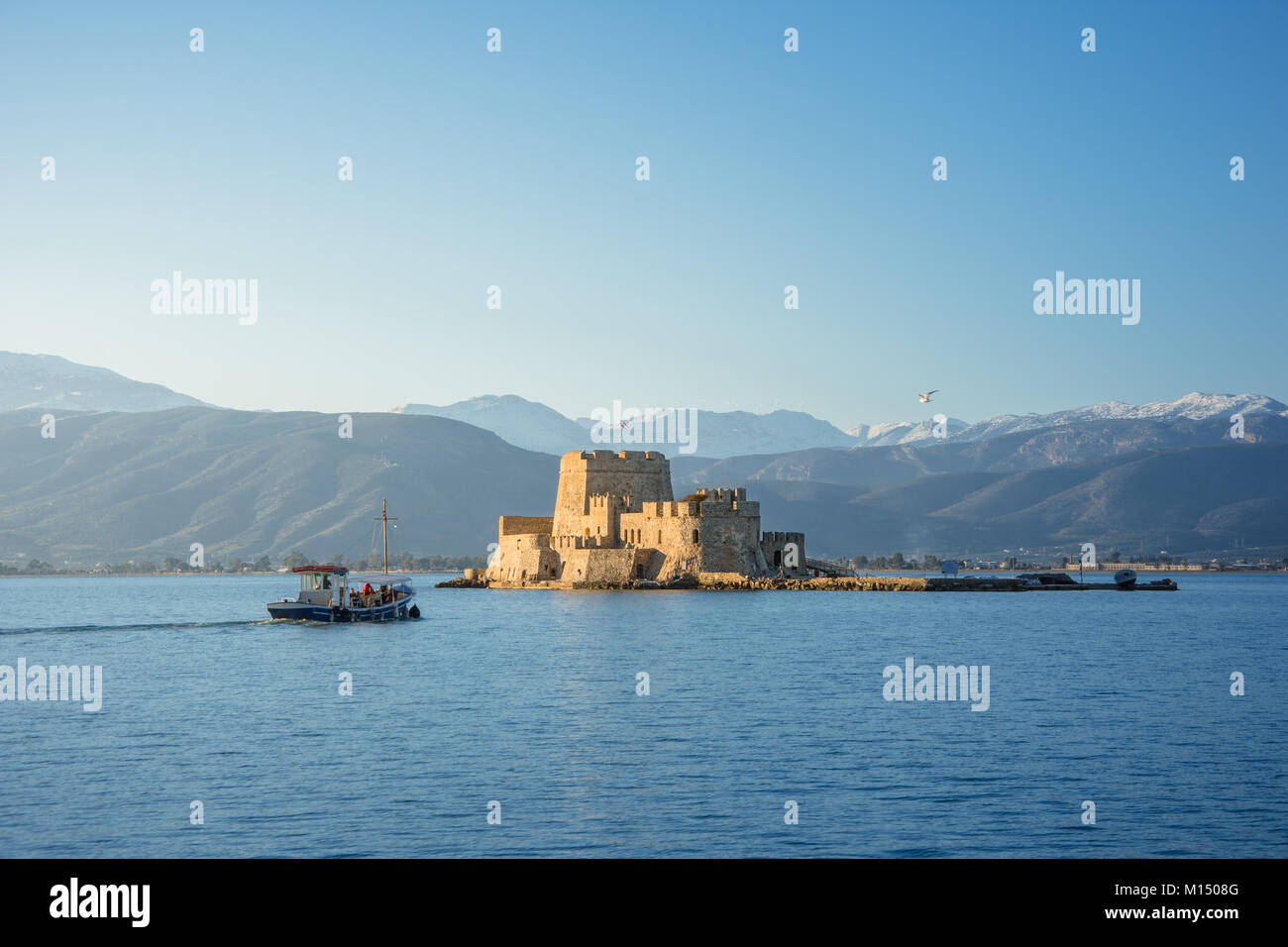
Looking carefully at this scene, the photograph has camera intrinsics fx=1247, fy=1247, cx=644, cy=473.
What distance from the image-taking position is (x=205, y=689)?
40.2 metres

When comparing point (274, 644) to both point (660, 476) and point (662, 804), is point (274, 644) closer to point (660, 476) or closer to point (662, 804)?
point (662, 804)

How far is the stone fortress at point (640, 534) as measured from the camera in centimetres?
9300

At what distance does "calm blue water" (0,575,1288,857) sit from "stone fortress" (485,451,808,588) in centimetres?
3317

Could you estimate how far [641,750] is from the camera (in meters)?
28.1

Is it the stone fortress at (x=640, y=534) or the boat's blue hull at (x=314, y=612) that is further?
the stone fortress at (x=640, y=534)

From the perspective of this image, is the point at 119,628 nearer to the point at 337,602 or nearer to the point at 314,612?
the point at 314,612

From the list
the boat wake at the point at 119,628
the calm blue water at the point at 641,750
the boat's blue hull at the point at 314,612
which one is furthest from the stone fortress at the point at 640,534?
the calm blue water at the point at 641,750

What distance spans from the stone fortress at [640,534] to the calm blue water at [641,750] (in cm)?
3317

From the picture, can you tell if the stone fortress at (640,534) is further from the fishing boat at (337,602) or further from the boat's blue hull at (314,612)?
the boat's blue hull at (314,612)

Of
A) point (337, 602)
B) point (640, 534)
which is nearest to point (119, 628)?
point (337, 602)

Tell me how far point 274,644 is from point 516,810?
38335mm

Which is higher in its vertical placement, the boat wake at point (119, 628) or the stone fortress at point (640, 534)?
the stone fortress at point (640, 534)

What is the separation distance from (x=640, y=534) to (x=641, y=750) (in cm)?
6736

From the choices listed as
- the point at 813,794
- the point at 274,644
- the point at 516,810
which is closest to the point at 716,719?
the point at 813,794
